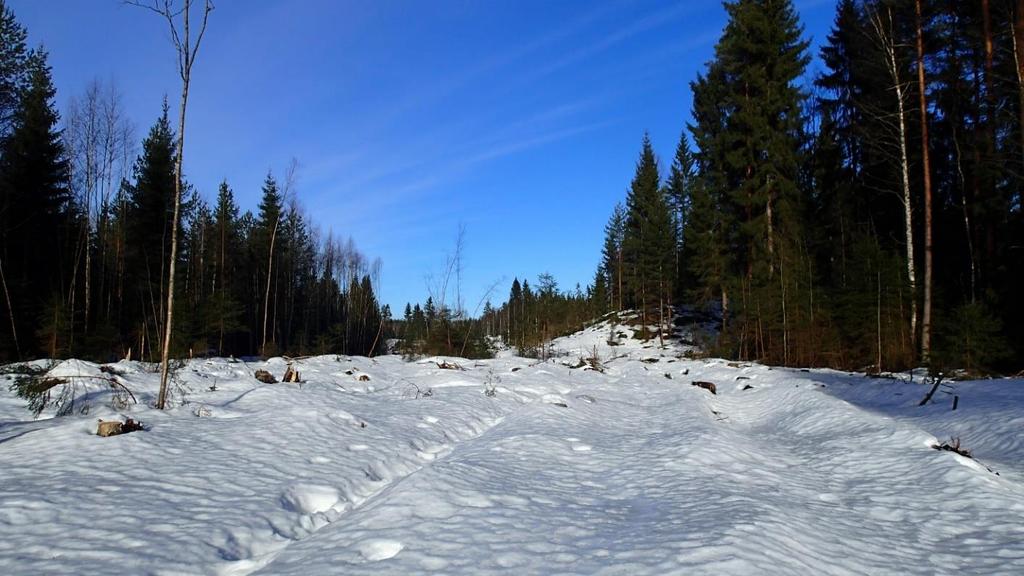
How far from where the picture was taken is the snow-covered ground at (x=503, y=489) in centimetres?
297

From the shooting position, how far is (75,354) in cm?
1595

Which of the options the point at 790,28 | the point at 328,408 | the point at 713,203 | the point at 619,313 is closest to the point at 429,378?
the point at 328,408

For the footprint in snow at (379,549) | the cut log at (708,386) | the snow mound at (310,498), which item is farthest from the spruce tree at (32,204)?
the cut log at (708,386)

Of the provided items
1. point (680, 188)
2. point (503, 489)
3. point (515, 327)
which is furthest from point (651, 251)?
point (503, 489)

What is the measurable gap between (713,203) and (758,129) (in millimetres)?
5795

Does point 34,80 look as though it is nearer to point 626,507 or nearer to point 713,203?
point 626,507

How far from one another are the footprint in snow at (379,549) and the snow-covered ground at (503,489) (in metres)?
0.02

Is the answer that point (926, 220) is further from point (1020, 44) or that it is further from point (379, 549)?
point (379, 549)

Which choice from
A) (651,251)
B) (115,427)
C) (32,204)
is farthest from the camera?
(651,251)

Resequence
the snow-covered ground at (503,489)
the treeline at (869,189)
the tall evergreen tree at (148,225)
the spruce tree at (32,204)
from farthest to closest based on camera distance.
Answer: the tall evergreen tree at (148,225), the spruce tree at (32,204), the treeline at (869,189), the snow-covered ground at (503,489)

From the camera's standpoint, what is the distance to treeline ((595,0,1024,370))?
44.3ft

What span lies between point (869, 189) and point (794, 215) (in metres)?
4.73

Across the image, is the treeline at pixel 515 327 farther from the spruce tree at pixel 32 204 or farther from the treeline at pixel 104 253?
the spruce tree at pixel 32 204

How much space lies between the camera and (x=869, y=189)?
2325 centimetres
